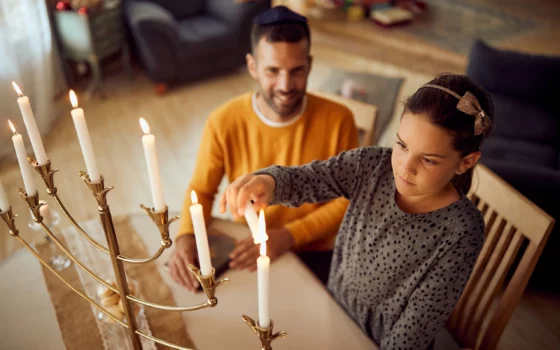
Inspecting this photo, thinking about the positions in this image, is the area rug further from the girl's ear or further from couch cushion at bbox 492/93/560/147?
the girl's ear

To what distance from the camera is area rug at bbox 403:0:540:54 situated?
4.88 meters

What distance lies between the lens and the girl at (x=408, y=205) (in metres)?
0.95

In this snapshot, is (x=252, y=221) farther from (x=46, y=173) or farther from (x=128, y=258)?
(x=46, y=173)


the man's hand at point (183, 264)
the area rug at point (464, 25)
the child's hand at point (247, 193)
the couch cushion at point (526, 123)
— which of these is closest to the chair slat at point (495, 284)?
the child's hand at point (247, 193)

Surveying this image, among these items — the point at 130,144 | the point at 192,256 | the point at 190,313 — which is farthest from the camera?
the point at 130,144

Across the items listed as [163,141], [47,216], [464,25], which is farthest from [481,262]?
[464,25]

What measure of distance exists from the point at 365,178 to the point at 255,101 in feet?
1.79

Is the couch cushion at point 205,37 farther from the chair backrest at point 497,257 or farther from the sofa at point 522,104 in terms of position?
the chair backrest at point 497,257

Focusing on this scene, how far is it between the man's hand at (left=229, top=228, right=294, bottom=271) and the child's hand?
305mm

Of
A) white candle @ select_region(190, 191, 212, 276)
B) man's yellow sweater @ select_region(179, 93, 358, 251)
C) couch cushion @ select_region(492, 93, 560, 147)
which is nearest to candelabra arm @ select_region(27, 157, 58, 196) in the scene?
white candle @ select_region(190, 191, 212, 276)

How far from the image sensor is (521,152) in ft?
8.75

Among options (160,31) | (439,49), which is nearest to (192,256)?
(160,31)

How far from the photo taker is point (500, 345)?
6.70ft

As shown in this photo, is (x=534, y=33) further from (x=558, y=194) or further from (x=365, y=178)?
(x=365, y=178)
